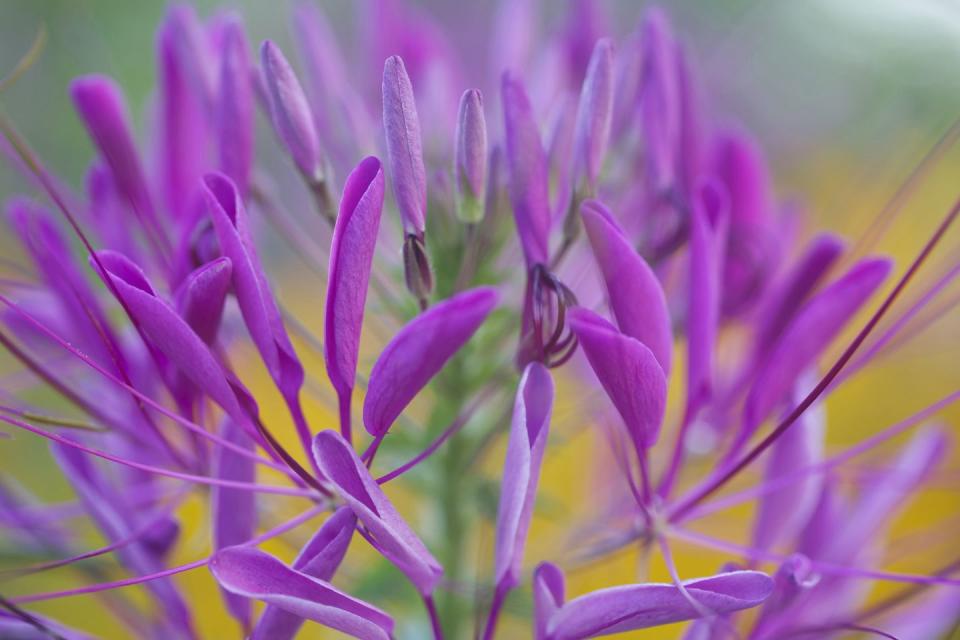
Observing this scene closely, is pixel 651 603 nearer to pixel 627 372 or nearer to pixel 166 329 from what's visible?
pixel 627 372

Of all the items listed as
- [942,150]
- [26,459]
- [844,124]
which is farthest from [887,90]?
[26,459]

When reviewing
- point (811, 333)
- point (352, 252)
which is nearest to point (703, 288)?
point (811, 333)

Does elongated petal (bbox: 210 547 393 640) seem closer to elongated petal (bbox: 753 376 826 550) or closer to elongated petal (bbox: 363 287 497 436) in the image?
elongated petal (bbox: 363 287 497 436)

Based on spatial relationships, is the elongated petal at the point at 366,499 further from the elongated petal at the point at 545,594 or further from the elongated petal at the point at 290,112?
the elongated petal at the point at 290,112

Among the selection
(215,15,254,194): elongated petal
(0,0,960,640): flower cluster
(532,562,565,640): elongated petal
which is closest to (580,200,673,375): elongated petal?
(0,0,960,640): flower cluster

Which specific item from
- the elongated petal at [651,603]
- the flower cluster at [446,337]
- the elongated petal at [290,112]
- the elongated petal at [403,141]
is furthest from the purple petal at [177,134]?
the elongated petal at [651,603]

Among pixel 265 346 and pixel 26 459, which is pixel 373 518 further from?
pixel 26 459
